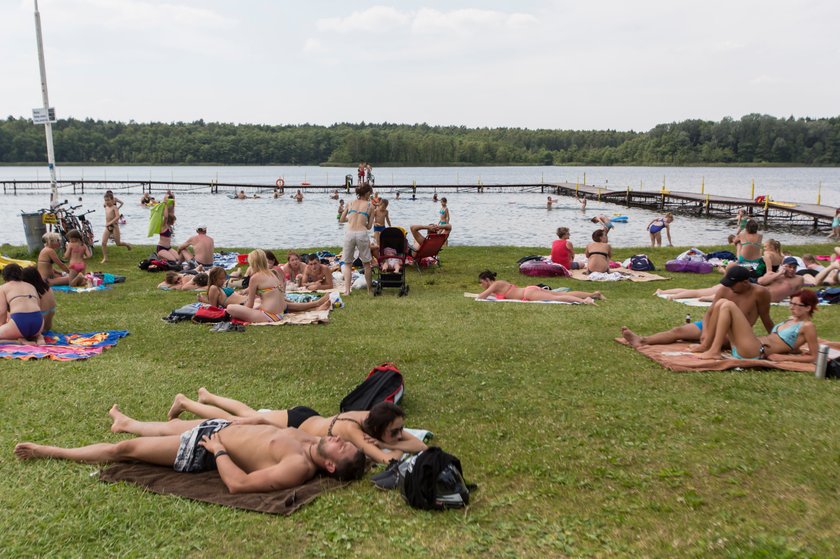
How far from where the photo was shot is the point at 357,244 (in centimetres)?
1049

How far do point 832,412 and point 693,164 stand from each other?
130310 mm

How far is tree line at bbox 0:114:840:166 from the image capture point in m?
114

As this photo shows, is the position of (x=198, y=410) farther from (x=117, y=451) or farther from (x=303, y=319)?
(x=303, y=319)

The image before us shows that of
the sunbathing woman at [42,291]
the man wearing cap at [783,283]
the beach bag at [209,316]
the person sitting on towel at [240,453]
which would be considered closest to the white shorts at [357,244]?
the beach bag at [209,316]

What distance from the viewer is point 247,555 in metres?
3.23

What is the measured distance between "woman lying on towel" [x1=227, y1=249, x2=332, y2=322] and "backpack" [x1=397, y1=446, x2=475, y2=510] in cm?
523

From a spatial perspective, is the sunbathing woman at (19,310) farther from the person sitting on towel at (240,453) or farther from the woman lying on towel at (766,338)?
the woman lying on towel at (766,338)

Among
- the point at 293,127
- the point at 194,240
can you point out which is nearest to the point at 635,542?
the point at 194,240

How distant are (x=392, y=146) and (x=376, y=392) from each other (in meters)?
123

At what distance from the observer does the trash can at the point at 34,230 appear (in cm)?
1472

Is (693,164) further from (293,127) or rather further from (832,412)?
(832,412)

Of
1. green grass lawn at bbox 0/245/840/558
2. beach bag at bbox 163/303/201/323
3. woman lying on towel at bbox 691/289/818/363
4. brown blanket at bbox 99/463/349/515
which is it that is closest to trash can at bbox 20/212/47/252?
green grass lawn at bbox 0/245/840/558

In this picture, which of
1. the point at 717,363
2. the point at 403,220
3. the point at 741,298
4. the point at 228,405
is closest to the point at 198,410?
the point at 228,405

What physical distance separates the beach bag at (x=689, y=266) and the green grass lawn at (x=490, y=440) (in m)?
4.74
